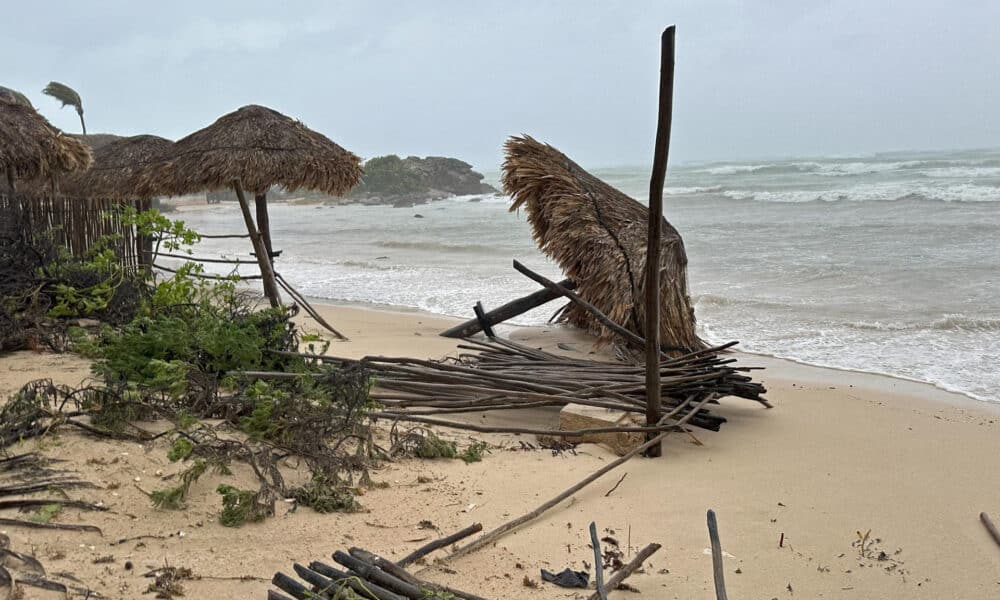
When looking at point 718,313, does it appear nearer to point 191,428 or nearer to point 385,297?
point 385,297

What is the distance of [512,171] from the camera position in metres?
6.85

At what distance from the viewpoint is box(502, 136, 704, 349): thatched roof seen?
606 cm

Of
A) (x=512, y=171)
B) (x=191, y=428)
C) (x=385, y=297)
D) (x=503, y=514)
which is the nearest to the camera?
(x=503, y=514)

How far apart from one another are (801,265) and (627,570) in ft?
37.7

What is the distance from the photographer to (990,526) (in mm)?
3570

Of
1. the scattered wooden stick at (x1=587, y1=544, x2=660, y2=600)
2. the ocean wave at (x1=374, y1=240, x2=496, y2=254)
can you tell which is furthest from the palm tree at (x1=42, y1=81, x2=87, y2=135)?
the scattered wooden stick at (x1=587, y1=544, x2=660, y2=600)

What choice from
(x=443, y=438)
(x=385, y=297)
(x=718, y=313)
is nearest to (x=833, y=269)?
(x=718, y=313)

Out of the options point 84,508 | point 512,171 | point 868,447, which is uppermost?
point 512,171

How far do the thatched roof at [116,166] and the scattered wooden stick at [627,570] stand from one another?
917 cm

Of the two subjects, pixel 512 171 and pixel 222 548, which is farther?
pixel 512 171

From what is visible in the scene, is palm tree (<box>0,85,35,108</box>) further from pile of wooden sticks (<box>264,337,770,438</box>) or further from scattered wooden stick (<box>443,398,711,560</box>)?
scattered wooden stick (<box>443,398,711,560</box>)

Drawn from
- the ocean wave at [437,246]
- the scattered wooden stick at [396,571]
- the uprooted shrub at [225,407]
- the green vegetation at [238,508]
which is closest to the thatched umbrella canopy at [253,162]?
the uprooted shrub at [225,407]

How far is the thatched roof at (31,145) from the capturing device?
7.39 metres

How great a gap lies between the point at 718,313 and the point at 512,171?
3.87 m
